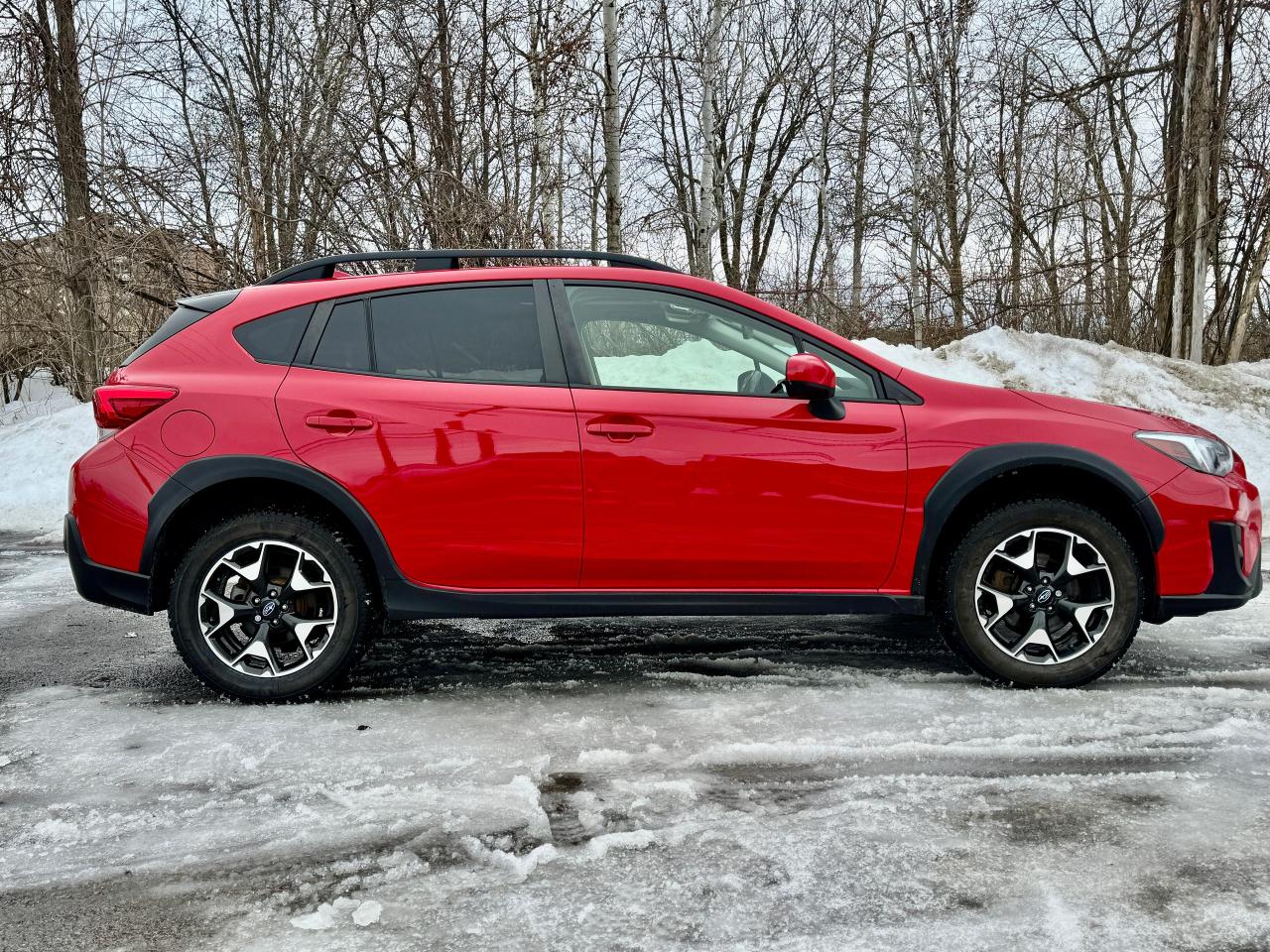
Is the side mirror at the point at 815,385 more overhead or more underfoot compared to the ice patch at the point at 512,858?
more overhead

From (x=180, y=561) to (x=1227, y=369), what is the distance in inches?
542

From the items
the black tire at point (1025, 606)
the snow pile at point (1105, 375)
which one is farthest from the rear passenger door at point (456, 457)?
the snow pile at point (1105, 375)

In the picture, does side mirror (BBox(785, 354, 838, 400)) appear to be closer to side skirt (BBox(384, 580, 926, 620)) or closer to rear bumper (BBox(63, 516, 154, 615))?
side skirt (BBox(384, 580, 926, 620))

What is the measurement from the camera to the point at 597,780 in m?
3.07

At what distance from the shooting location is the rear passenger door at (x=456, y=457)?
3805 mm

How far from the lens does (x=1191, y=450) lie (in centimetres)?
398

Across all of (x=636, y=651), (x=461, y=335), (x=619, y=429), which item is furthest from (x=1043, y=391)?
(x=461, y=335)

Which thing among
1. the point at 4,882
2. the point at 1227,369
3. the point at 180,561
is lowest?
the point at 4,882

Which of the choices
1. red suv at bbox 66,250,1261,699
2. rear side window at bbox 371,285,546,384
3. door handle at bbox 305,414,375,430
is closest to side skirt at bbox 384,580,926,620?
red suv at bbox 66,250,1261,699

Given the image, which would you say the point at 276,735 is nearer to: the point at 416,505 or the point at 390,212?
the point at 416,505

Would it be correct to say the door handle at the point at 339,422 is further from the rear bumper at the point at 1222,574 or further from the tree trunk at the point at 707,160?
the tree trunk at the point at 707,160

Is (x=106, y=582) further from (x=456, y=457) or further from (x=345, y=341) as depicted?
(x=456, y=457)

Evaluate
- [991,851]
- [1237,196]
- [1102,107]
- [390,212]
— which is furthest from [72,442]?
[1102,107]

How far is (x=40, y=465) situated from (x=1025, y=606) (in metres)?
10.4
